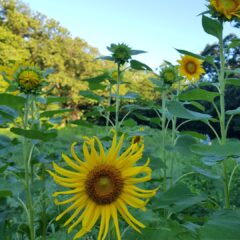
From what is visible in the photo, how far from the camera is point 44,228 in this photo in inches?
57.5

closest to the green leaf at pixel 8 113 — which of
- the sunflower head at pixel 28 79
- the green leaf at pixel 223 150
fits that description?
the sunflower head at pixel 28 79

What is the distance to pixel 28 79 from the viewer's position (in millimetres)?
1261

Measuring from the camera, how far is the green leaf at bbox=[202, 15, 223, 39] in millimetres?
1225

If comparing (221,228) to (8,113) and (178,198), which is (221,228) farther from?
(8,113)

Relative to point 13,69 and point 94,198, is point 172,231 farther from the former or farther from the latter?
point 13,69

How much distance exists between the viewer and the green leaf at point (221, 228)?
80 centimetres

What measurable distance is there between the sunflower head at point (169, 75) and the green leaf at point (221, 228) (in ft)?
3.72

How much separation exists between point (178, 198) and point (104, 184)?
260mm

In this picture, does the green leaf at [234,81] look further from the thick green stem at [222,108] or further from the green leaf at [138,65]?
the green leaf at [138,65]

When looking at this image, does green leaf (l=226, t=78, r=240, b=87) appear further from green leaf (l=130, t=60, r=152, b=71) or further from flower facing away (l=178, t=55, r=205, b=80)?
flower facing away (l=178, t=55, r=205, b=80)

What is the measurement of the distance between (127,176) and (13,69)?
2.28ft

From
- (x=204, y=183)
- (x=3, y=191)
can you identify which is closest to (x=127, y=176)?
(x=3, y=191)

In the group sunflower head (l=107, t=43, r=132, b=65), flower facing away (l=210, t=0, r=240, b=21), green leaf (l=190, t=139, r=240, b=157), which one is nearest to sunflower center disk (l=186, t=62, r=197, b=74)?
sunflower head (l=107, t=43, r=132, b=65)

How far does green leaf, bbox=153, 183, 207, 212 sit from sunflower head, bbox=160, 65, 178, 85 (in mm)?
993
